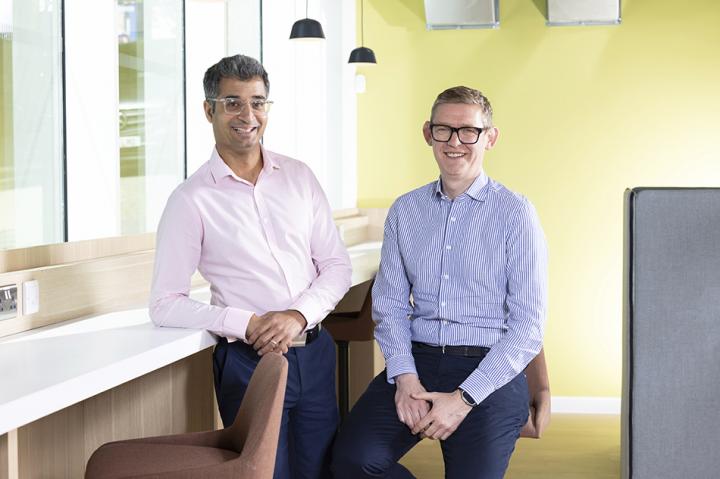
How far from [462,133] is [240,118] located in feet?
1.94

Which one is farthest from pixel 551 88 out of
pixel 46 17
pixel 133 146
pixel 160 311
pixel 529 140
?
pixel 160 311

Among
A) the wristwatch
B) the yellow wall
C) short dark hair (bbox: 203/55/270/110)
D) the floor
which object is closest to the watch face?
the wristwatch

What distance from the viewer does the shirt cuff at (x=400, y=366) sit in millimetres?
2391

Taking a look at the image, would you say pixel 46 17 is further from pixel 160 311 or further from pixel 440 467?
pixel 440 467

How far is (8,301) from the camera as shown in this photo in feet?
7.40

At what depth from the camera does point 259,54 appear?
5.01 metres

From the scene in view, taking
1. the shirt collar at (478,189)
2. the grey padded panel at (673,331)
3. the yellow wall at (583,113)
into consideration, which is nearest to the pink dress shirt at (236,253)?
the shirt collar at (478,189)

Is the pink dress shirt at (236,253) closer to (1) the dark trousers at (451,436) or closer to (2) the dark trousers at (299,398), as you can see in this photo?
(2) the dark trousers at (299,398)

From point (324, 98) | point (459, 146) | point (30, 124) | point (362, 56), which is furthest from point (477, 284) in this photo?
point (324, 98)

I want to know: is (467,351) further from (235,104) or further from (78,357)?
(78,357)

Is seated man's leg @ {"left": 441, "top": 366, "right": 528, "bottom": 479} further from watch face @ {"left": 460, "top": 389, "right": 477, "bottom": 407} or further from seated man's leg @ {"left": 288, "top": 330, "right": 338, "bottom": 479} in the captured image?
seated man's leg @ {"left": 288, "top": 330, "right": 338, "bottom": 479}

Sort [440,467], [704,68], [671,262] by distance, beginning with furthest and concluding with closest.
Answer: [704,68]
[440,467]
[671,262]

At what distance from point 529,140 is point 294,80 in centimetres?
146

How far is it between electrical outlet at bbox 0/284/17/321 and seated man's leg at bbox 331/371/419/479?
0.89 metres
